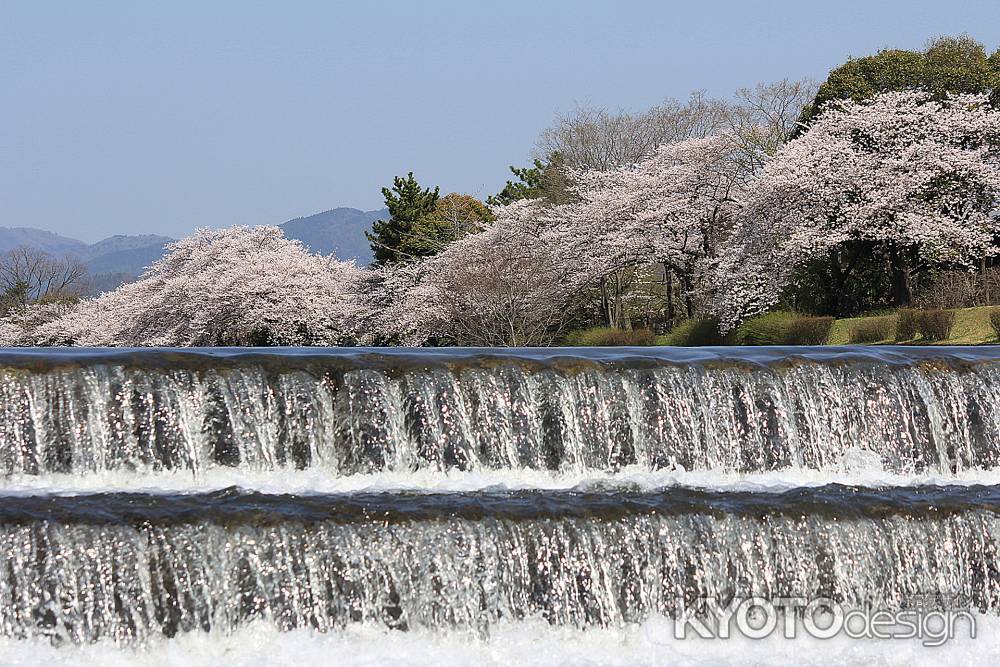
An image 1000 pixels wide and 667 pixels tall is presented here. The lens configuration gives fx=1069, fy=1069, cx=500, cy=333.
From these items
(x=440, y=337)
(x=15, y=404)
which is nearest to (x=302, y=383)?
(x=15, y=404)

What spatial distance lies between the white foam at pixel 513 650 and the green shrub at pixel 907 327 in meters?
17.4

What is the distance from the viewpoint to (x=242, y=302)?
4244 cm

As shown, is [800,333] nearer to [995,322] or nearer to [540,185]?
[995,322]

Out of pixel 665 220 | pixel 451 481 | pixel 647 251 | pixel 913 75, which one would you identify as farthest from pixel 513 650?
pixel 913 75

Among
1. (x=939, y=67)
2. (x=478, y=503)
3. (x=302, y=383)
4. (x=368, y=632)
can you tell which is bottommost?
(x=368, y=632)

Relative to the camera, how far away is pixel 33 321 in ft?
187

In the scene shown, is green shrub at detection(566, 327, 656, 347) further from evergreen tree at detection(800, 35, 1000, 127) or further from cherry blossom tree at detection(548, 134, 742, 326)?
evergreen tree at detection(800, 35, 1000, 127)

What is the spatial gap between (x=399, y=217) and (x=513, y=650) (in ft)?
145

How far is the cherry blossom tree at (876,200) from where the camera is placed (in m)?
29.9

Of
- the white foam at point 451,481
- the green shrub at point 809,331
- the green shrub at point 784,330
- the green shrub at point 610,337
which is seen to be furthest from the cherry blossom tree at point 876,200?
the white foam at point 451,481

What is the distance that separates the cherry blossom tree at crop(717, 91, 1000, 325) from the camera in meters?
29.9

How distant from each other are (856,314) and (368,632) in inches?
1028

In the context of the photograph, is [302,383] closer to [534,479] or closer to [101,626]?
[534,479]

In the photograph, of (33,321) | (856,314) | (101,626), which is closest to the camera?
(101,626)
